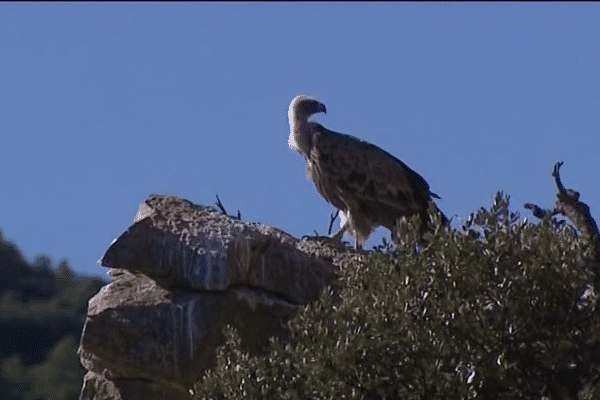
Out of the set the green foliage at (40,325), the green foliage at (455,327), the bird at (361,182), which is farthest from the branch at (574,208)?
the green foliage at (40,325)

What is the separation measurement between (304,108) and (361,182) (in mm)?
1156

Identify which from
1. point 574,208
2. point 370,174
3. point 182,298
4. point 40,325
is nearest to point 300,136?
point 370,174

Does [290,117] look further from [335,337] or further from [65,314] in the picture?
[65,314]

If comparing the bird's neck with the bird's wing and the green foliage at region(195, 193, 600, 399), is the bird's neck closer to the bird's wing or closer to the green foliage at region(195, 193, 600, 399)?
the bird's wing

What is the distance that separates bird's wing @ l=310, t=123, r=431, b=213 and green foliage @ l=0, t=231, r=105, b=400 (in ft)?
84.7

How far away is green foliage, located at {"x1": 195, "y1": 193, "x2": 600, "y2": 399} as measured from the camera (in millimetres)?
12742

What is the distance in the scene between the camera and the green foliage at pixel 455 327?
41.8 feet

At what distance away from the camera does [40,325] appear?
203ft

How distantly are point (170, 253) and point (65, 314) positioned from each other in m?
46.6

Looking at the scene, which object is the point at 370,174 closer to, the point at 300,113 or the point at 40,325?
the point at 300,113

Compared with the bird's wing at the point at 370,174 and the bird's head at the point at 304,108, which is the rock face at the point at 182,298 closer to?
the bird's wing at the point at 370,174

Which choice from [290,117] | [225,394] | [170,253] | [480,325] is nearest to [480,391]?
[480,325]

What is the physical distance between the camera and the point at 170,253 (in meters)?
16.2

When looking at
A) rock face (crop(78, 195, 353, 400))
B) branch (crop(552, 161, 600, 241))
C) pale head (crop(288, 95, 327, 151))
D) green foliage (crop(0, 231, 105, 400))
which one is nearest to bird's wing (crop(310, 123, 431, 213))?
pale head (crop(288, 95, 327, 151))
